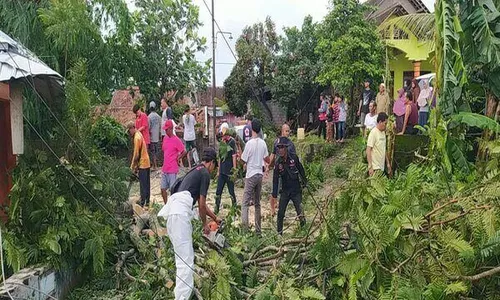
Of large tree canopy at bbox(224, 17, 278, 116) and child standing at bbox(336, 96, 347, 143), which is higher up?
large tree canopy at bbox(224, 17, 278, 116)

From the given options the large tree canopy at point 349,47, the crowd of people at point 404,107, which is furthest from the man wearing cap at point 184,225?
the large tree canopy at point 349,47

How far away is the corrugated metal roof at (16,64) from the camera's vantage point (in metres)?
5.19

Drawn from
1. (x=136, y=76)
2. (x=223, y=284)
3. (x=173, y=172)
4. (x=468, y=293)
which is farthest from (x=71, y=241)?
(x=136, y=76)

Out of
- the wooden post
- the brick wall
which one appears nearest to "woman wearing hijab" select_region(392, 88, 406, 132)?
the wooden post

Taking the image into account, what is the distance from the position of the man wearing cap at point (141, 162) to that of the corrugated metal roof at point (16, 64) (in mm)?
2558

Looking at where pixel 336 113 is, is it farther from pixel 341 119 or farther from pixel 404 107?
pixel 404 107

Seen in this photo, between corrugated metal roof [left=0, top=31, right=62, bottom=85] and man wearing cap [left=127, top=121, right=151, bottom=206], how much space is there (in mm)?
2558

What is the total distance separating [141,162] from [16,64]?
3.38 metres

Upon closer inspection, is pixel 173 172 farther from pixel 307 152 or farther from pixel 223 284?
pixel 307 152

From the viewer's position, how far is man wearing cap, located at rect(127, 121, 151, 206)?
834 centimetres

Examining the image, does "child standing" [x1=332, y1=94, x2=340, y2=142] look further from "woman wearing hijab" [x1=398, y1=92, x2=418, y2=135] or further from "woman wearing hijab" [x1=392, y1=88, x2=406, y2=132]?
"woman wearing hijab" [x1=398, y1=92, x2=418, y2=135]

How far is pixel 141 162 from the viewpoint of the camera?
27.6ft

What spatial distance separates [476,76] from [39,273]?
5766mm

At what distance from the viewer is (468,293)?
3666mm
